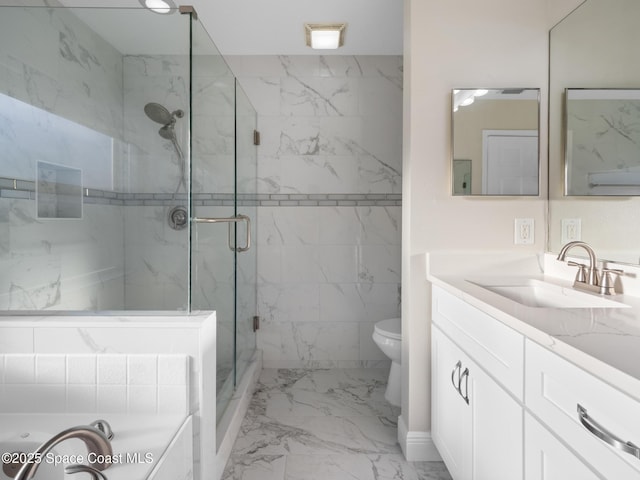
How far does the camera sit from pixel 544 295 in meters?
1.55

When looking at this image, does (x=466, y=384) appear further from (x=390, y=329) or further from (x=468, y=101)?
(x=468, y=101)

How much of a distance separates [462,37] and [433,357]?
1479mm

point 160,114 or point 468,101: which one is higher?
point 468,101

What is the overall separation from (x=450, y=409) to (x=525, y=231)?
875 millimetres

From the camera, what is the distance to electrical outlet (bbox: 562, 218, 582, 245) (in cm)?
161

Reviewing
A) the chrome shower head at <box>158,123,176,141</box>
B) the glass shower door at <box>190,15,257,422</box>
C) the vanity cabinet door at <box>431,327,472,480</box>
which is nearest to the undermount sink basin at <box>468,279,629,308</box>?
the vanity cabinet door at <box>431,327,472,480</box>

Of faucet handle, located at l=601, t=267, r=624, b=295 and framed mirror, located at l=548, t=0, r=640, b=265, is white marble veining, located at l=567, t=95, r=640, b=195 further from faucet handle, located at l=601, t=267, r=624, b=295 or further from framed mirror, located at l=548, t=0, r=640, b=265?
faucet handle, located at l=601, t=267, r=624, b=295

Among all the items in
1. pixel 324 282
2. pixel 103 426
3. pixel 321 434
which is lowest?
pixel 321 434

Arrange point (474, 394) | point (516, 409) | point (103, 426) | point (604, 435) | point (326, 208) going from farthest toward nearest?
point (326, 208)
point (474, 394)
point (103, 426)
point (516, 409)
point (604, 435)

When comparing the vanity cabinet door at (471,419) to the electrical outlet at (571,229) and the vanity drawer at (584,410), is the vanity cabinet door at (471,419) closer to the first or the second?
the vanity drawer at (584,410)

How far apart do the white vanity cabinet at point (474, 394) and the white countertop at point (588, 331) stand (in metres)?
0.06

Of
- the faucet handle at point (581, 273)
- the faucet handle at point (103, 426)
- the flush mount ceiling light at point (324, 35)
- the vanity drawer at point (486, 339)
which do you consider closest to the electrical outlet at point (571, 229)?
the faucet handle at point (581, 273)

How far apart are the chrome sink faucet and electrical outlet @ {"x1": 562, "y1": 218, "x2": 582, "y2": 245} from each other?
0.16 metres

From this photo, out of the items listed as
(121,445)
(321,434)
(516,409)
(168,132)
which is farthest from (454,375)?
(168,132)
